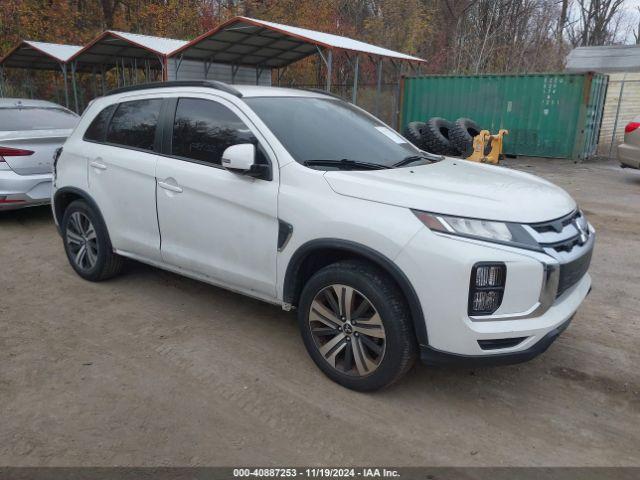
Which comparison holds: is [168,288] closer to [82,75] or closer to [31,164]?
[31,164]

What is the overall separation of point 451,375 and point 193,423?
162 centimetres

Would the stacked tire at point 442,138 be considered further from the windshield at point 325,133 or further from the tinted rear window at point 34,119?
the windshield at point 325,133

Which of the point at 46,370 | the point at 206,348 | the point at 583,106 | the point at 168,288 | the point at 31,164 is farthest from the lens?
the point at 583,106

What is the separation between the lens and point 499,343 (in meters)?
2.79

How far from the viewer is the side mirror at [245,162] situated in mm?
3342

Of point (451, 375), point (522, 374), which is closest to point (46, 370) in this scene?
point (451, 375)

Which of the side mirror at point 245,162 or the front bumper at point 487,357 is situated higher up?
the side mirror at point 245,162

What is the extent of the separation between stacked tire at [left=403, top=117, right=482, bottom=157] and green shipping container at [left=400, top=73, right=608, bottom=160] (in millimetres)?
2723

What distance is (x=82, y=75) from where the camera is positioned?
23125 mm

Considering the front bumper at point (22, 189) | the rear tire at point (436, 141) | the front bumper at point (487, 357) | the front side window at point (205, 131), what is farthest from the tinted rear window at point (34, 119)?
the rear tire at point (436, 141)

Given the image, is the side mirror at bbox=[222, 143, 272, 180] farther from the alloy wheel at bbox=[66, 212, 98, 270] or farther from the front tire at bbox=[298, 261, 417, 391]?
the alloy wheel at bbox=[66, 212, 98, 270]

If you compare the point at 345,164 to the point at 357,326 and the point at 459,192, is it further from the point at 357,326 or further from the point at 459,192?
the point at 357,326

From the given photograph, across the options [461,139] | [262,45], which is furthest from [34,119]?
[262,45]

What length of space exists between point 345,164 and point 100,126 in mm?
2478
